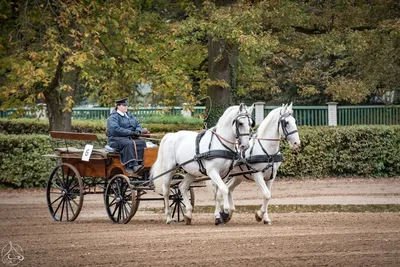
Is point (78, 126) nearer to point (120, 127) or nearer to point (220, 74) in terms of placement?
point (220, 74)

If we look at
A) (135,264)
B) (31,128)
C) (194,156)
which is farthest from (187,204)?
(31,128)

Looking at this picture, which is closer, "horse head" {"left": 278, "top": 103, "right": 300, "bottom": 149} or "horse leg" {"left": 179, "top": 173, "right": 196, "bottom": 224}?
"horse leg" {"left": 179, "top": 173, "right": 196, "bottom": 224}

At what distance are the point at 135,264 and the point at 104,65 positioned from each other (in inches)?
562

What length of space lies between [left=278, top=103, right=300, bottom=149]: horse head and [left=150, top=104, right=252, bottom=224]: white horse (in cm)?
113

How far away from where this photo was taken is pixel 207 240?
45.8 ft

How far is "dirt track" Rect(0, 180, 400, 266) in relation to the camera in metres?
12.0

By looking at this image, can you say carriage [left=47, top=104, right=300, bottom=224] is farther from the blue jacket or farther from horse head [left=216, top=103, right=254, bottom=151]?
the blue jacket

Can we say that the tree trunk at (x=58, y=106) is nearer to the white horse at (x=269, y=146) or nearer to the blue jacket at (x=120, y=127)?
the blue jacket at (x=120, y=127)

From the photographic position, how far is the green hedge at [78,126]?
1197 inches

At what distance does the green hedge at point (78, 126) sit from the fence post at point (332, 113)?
6699 millimetres

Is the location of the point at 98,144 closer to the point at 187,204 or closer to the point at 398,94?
the point at 187,204

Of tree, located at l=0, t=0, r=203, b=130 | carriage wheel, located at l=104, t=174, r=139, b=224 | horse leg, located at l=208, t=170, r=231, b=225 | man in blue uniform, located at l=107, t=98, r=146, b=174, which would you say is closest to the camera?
horse leg, located at l=208, t=170, r=231, b=225

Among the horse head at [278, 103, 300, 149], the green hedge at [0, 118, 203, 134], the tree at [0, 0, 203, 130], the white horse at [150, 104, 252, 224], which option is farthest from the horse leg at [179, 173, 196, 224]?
the green hedge at [0, 118, 203, 134]

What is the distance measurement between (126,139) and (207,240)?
3.88m
